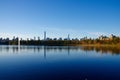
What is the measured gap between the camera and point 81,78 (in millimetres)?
19953

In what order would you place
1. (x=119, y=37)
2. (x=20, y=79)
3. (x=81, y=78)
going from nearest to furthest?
(x=20, y=79) → (x=81, y=78) → (x=119, y=37)

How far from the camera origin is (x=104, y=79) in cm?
1967

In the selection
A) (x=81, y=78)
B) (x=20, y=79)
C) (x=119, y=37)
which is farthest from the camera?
(x=119, y=37)

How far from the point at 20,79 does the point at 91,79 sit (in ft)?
23.3

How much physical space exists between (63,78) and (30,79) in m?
3.36

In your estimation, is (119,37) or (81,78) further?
(119,37)

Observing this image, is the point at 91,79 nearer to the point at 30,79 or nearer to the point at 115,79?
the point at 115,79

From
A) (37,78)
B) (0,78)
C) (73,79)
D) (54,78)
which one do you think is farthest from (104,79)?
(0,78)

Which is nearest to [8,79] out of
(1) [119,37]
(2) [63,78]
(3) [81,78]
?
(2) [63,78]

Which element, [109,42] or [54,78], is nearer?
[54,78]

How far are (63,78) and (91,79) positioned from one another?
112 inches

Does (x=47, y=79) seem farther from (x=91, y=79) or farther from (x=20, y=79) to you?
(x=91, y=79)

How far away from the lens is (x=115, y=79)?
1975 cm

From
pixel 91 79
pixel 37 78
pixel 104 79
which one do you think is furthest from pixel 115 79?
pixel 37 78
